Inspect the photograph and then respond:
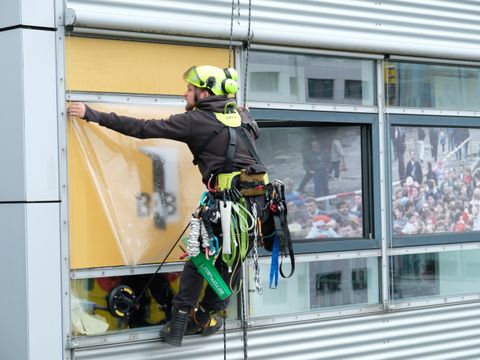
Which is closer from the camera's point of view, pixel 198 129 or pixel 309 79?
pixel 198 129

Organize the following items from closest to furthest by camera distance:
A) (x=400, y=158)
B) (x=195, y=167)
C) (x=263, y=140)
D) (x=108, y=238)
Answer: (x=108, y=238)
(x=195, y=167)
(x=263, y=140)
(x=400, y=158)

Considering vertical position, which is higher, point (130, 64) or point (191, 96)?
point (130, 64)

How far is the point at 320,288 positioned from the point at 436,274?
1.13m

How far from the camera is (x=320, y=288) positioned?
20.2ft

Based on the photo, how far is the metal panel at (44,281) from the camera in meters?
4.80

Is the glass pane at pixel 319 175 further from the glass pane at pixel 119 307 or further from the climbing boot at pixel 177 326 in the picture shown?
the climbing boot at pixel 177 326

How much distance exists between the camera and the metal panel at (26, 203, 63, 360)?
480 centimetres

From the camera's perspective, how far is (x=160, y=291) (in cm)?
539

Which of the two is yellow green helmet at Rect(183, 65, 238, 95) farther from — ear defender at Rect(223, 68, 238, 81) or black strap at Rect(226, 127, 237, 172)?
black strap at Rect(226, 127, 237, 172)

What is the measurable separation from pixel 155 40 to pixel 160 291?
149 cm

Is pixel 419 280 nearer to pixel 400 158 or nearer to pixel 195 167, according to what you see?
pixel 400 158

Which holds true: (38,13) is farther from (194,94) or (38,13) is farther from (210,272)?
(210,272)

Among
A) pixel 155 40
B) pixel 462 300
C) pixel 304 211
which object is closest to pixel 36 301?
pixel 155 40

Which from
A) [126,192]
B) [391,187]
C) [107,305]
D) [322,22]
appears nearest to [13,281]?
[107,305]
